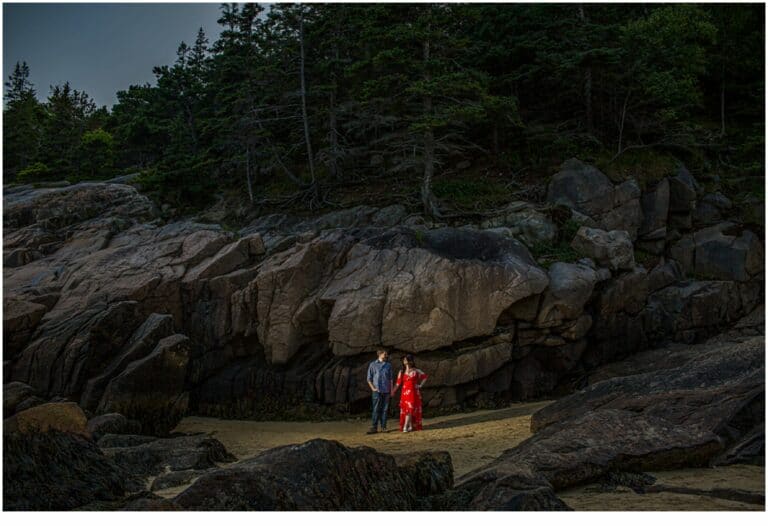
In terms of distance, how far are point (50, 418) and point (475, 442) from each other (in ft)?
21.0

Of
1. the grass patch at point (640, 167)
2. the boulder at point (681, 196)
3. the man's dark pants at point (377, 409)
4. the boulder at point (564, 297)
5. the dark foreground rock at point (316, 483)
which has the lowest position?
the man's dark pants at point (377, 409)

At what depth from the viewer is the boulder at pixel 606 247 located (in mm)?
16344

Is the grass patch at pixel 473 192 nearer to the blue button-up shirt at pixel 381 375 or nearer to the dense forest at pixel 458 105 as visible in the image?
the dense forest at pixel 458 105

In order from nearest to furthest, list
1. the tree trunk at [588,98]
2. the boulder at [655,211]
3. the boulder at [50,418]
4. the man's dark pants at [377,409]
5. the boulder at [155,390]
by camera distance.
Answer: the boulder at [50,418]
the man's dark pants at [377,409]
the boulder at [155,390]
the boulder at [655,211]
the tree trunk at [588,98]

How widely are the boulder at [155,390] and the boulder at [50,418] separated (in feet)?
7.83

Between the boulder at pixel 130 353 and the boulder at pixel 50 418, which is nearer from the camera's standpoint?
the boulder at pixel 50 418

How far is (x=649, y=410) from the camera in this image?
7.92 metres

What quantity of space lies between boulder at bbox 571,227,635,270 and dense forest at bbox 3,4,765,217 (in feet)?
9.23

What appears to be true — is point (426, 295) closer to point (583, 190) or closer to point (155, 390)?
point (155, 390)

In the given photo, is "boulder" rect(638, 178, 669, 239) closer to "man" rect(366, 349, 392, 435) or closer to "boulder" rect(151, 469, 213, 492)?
"man" rect(366, 349, 392, 435)

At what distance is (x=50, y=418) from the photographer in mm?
9773

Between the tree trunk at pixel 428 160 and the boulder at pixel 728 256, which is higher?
the tree trunk at pixel 428 160

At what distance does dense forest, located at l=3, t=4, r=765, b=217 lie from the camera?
720 inches

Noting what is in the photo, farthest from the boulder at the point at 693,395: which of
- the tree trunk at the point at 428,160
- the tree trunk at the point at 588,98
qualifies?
the tree trunk at the point at 588,98
